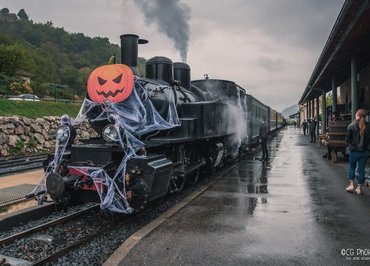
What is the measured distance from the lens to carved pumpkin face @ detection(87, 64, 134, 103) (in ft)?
19.1

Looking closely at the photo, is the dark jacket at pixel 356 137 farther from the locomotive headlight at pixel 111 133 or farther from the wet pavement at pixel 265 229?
the locomotive headlight at pixel 111 133

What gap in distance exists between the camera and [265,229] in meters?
5.02

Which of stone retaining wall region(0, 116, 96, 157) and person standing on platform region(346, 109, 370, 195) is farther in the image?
stone retaining wall region(0, 116, 96, 157)

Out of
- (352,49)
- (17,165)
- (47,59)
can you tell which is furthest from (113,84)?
(47,59)

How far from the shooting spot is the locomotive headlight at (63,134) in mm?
6090

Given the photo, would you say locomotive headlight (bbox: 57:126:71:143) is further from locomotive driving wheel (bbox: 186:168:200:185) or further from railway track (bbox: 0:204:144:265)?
locomotive driving wheel (bbox: 186:168:200:185)

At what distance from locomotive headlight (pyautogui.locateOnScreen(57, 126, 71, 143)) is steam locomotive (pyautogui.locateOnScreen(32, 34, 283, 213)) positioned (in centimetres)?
2

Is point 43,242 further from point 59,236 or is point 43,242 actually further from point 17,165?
point 17,165

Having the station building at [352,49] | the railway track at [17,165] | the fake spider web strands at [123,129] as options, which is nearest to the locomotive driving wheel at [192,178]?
the fake spider web strands at [123,129]

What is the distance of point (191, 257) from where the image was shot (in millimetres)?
4031

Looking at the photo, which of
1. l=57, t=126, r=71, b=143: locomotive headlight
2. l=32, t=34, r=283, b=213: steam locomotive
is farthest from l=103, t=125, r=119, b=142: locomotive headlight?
l=57, t=126, r=71, b=143: locomotive headlight

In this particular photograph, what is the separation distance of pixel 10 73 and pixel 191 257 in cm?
4364

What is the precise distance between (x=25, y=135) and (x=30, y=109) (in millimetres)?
5244

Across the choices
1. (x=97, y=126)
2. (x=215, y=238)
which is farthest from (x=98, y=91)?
(x=215, y=238)
